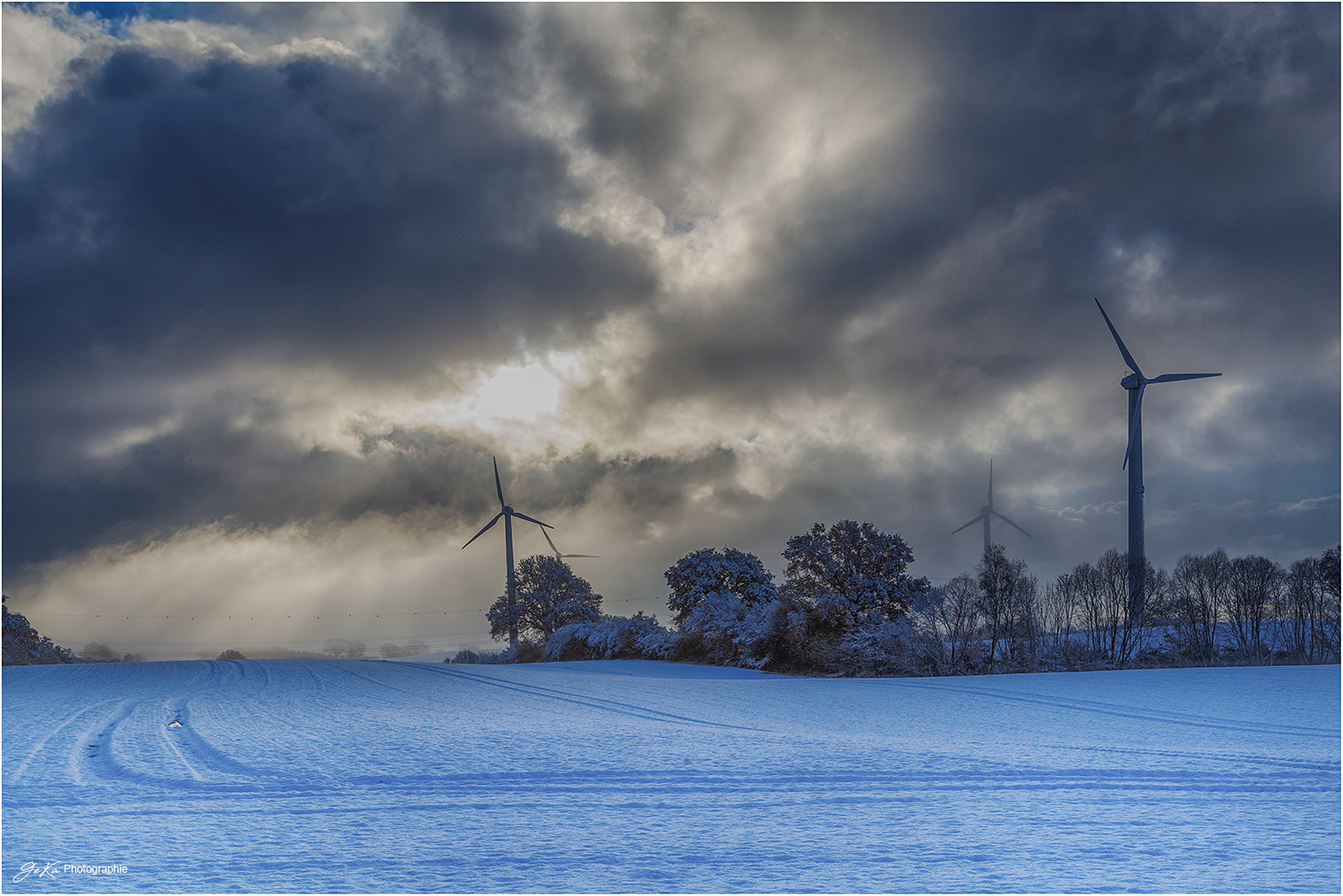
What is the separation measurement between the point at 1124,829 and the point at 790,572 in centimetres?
2912

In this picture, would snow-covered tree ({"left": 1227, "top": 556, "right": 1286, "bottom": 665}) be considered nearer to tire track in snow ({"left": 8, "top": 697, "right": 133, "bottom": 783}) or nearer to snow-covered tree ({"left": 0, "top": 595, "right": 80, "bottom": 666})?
tire track in snow ({"left": 8, "top": 697, "right": 133, "bottom": 783})

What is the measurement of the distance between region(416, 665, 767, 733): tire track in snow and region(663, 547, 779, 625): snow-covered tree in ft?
62.3

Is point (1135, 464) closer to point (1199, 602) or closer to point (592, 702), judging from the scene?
point (1199, 602)

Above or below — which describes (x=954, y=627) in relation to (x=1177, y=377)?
below

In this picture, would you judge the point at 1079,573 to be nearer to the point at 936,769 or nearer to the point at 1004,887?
the point at 936,769

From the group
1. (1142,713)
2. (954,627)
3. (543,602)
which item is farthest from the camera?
(543,602)

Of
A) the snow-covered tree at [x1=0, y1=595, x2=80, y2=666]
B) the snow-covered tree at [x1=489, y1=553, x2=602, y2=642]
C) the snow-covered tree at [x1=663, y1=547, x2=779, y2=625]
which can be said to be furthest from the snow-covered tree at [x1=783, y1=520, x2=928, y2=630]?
the snow-covered tree at [x1=0, y1=595, x2=80, y2=666]

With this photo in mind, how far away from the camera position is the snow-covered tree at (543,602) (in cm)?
5438

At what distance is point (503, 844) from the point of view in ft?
22.0

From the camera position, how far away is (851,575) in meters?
34.8

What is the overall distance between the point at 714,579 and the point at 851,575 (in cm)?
1207

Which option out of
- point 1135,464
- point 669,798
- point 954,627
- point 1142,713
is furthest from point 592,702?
point 1135,464

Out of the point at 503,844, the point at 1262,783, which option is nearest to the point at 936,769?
the point at 1262,783

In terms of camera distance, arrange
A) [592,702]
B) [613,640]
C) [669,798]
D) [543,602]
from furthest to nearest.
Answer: [543,602] < [613,640] < [592,702] < [669,798]
